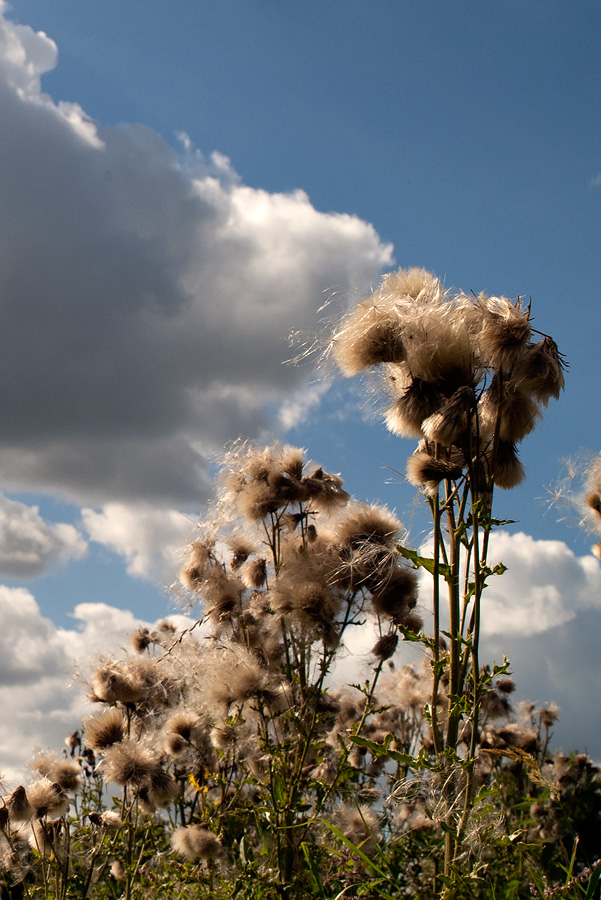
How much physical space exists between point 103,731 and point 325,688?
1.83 metres

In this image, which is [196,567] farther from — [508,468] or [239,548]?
[508,468]

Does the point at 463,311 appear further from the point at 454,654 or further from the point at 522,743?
the point at 522,743

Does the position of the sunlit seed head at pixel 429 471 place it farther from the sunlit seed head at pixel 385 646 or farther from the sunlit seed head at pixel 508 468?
the sunlit seed head at pixel 385 646

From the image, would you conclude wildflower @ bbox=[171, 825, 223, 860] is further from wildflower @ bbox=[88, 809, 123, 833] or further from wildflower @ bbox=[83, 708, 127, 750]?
wildflower @ bbox=[83, 708, 127, 750]

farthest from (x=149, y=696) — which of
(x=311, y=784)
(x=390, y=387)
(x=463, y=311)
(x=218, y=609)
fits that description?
(x=463, y=311)

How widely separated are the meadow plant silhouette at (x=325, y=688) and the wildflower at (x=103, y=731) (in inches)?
0.5

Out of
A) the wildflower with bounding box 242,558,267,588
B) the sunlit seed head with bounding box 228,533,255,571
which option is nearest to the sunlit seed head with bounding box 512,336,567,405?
the wildflower with bounding box 242,558,267,588

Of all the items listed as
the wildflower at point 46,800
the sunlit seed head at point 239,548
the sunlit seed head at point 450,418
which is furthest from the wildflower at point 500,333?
the wildflower at point 46,800

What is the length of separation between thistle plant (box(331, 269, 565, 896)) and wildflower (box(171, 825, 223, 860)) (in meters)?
1.99

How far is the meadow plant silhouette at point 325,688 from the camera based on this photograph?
3.19 meters

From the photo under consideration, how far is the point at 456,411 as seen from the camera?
3.18 meters

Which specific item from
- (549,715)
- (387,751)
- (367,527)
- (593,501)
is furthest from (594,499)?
(549,715)

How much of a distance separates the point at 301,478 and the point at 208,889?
2562 millimetres

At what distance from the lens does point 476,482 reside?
3.23m
